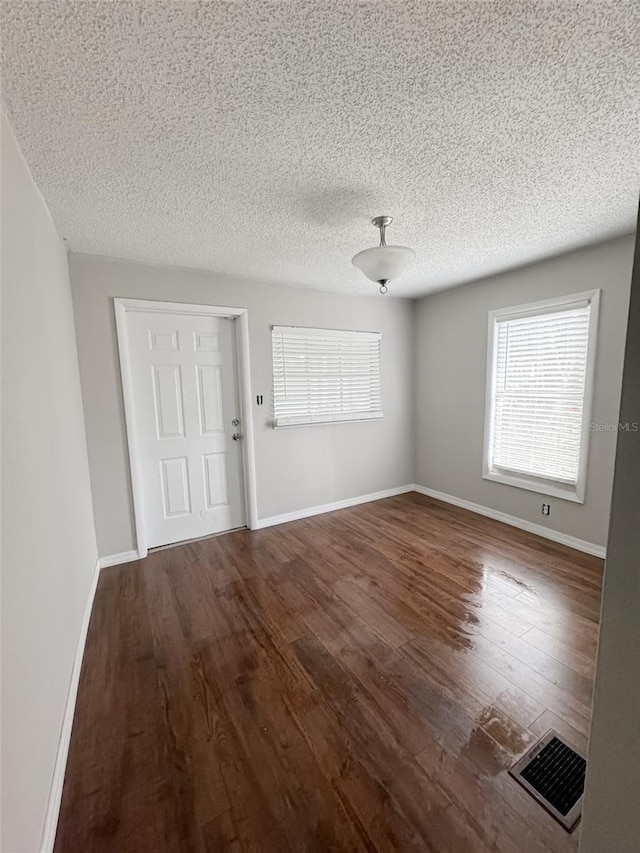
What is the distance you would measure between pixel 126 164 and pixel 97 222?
0.74 m

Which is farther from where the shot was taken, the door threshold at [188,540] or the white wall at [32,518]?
the door threshold at [188,540]

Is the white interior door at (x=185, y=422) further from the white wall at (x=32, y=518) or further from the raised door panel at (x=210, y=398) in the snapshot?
the white wall at (x=32, y=518)

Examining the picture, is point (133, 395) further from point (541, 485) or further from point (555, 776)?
point (541, 485)

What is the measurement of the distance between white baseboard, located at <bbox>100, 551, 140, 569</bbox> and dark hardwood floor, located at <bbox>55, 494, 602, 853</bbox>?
0.08 metres

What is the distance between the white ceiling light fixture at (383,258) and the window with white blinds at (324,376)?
1.48 metres

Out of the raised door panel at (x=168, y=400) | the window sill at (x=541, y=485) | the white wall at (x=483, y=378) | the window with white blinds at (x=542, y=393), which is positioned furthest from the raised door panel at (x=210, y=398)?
the window sill at (x=541, y=485)

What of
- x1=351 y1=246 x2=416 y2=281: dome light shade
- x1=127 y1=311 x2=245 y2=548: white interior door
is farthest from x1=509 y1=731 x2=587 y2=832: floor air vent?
x1=127 y1=311 x2=245 y2=548: white interior door

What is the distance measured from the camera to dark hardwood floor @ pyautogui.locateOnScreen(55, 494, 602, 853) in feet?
3.75

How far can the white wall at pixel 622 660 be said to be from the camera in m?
0.59

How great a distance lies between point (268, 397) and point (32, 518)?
7.72ft

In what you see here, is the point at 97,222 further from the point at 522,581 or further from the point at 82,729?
the point at 522,581

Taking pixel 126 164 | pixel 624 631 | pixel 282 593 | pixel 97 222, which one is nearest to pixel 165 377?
pixel 97 222

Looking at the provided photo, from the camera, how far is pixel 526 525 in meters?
3.31

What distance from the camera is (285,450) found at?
360 centimetres
